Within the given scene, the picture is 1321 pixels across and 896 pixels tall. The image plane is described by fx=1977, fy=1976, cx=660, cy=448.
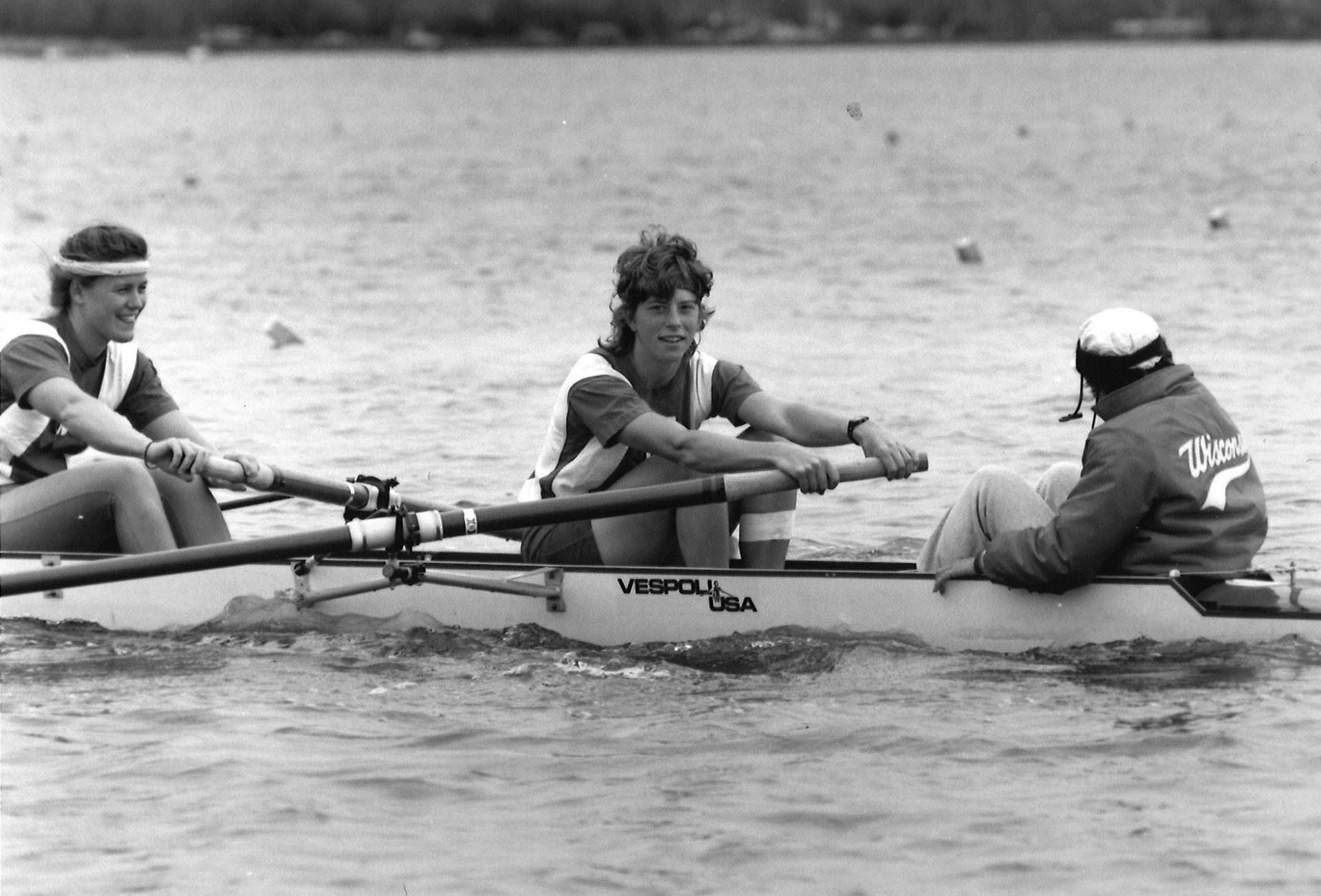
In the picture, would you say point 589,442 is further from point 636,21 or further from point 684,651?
point 636,21

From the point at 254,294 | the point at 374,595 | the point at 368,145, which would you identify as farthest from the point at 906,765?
the point at 368,145

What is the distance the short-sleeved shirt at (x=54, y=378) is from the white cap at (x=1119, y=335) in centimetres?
375

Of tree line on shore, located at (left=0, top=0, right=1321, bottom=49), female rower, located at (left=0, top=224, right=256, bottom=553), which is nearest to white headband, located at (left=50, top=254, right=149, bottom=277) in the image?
female rower, located at (left=0, top=224, right=256, bottom=553)

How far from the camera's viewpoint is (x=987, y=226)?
2755 cm

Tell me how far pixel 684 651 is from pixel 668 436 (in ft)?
2.98

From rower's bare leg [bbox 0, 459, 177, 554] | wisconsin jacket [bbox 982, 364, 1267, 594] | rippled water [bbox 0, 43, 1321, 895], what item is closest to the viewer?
rippled water [bbox 0, 43, 1321, 895]

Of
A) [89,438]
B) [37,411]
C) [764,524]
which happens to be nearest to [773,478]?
[764,524]

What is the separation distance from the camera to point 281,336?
1741 centimetres

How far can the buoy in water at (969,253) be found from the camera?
22875 mm

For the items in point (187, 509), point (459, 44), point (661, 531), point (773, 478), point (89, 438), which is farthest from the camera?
point (459, 44)

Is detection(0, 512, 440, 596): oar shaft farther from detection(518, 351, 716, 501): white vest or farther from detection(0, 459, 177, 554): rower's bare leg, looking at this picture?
detection(518, 351, 716, 501): white vest

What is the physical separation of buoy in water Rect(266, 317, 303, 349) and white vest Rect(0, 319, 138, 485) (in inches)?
365

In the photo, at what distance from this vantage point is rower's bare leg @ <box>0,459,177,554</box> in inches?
301

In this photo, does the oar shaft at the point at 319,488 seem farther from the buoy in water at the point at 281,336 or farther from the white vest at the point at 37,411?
the buoy in water at the point at 281,336
